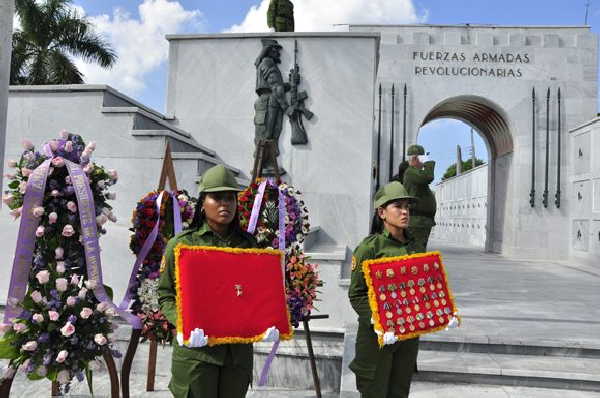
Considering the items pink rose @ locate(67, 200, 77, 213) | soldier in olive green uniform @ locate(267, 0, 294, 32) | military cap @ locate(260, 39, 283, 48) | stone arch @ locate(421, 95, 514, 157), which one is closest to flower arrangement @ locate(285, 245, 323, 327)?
pink rose @ locate(67, 200, 77, 213)

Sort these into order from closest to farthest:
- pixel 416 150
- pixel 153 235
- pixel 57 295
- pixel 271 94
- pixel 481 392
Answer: pixel 57 295 → pixel 153 235 → pixel 481 392 → pixel 416 150 → pixel 271 94

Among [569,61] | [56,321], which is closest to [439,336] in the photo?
[56,321]

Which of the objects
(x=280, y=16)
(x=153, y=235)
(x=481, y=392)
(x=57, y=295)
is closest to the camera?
(x=57, y=295)

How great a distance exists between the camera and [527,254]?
53.3 ft

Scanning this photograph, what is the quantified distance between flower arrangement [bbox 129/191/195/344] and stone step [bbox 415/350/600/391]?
2.51m

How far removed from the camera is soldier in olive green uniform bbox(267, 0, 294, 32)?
10383mm

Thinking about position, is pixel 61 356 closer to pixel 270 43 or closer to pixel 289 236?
pixel 289 236

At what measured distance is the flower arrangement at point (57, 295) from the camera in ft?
10.4

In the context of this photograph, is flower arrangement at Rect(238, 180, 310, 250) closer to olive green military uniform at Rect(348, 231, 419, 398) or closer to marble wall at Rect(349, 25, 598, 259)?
olive green military uniform at Rect(348, 231, 419, 398)

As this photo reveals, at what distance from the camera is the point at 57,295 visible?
3.19m

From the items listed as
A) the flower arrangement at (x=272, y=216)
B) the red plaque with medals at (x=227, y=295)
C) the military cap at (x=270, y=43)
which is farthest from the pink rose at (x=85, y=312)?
the military cap at (x=270, y=43)

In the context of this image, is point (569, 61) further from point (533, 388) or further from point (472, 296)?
point (533, 388)

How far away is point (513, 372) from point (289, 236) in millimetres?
2493

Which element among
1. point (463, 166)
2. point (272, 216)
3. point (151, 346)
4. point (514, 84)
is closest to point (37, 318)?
point (151, 346)
